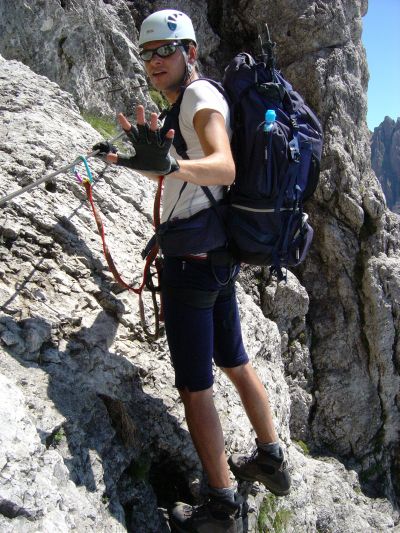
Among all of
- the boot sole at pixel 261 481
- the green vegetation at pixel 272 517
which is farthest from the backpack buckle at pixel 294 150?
the green vegetation at pixel 272 517

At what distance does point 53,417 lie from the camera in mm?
3691

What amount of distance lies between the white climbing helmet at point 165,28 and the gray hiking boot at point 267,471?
12.6ft

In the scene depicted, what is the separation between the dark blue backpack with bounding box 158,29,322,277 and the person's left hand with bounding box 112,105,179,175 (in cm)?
77

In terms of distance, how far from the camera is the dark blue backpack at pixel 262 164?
4094 millimetres

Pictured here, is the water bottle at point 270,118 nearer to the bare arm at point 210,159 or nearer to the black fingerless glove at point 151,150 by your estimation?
the bare arm at point 210,159

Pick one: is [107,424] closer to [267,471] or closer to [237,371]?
[237,371]

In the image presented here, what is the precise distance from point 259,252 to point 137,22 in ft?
66.6

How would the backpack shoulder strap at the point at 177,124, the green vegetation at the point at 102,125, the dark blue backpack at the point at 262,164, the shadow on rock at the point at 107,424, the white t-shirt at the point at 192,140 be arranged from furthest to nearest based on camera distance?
the green vegetation at the point at 102,125
the dark blue backpack at the point at 262,164
the backpack shoulder strap at the point at 177,124
the shadow on rock at the point at 107,424
the white t-shirt at the point at 192,140

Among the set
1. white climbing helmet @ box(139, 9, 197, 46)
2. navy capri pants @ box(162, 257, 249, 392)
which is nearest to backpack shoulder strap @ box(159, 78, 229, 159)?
white climbing helmet @ box(139, 9, 197, 46)

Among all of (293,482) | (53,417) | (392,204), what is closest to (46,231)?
(53,417)

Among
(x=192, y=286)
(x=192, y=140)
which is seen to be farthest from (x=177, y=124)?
(x=192, y=286)

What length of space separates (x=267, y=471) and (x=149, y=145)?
3.27 m

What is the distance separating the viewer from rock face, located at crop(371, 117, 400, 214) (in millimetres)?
112000

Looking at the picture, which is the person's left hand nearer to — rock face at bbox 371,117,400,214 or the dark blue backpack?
the dark blue backpack
